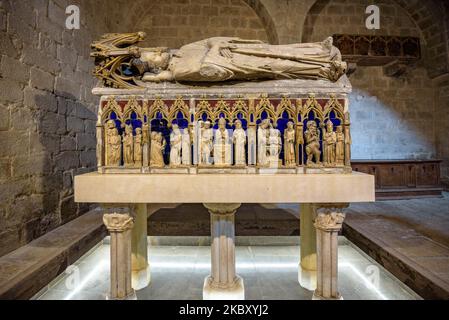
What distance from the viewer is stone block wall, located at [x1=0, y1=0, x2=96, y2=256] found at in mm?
3311

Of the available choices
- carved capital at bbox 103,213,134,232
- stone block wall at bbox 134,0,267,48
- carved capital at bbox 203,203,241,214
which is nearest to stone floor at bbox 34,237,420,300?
carved capital at bbox 103,213,134,232

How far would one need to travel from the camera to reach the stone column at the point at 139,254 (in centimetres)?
295

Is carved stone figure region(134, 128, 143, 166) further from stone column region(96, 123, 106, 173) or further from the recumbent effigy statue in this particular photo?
stone column region(96, 123, 106, 173)

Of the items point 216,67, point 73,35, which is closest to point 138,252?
point 216,67

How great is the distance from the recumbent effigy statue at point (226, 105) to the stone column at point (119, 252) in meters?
0.42

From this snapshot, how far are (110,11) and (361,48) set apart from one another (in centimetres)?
623

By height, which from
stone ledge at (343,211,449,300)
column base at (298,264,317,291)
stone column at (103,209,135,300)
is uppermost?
stone column at (103,209,135,300)

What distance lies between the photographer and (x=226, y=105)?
2.51 metres

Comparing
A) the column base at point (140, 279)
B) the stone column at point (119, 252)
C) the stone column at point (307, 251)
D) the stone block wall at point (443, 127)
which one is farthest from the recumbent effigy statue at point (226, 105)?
the stone block wall at point (443, 127)

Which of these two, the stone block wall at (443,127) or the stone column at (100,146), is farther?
the stone block wall at (443,127)

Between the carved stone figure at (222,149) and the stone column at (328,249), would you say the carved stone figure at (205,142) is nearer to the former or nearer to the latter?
the carved stone figure at (222,149)

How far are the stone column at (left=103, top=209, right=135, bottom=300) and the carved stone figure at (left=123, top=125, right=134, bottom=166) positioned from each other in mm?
439

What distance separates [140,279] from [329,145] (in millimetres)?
2311

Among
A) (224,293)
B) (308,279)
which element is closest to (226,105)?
(224,293)
